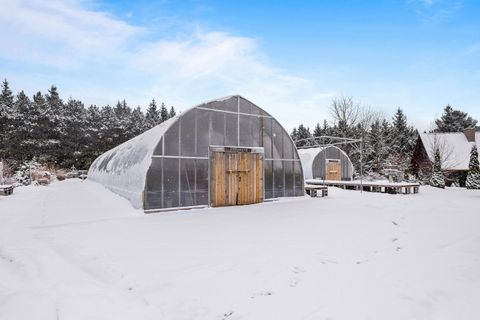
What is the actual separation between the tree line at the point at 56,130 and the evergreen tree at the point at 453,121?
44.5 m

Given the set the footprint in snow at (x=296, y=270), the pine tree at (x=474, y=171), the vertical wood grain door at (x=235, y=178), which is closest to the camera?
the footprint in snow at (x=296, y=270)

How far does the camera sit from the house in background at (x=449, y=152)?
963 inches

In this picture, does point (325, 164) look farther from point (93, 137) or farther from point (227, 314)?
point (93, 137)

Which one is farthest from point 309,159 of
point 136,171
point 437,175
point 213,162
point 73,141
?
point 73,141

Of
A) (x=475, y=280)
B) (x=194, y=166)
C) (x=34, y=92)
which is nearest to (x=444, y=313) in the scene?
(x=475, y=280)

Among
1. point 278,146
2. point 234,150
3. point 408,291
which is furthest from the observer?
point 278,146

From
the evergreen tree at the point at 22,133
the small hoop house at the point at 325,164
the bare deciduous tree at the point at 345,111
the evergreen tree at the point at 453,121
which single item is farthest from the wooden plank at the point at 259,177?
the evergreen tree at the point at 453,121

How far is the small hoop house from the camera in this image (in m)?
25.7

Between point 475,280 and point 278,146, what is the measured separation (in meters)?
10.1

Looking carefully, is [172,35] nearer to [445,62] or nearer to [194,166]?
[194,166]

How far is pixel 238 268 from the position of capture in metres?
4.84

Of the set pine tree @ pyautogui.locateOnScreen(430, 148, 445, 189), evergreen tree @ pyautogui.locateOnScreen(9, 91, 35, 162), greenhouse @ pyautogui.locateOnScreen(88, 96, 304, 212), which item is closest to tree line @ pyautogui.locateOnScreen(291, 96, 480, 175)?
pine tree @ pyautogui.locateOnScreen(430, 148, 445, 189)

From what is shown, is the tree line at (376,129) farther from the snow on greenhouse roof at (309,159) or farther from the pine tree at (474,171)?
the pine tree at (474,171)

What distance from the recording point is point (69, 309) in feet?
10.9
